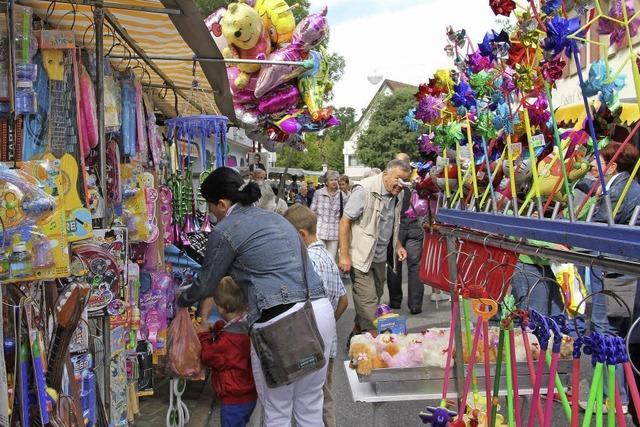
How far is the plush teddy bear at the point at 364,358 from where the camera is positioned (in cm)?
344

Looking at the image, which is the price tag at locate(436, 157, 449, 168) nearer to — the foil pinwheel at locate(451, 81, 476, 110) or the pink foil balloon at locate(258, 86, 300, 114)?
the foil pinwheel at locate(451, 81, 476, 110)

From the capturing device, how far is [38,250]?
2.35 meters

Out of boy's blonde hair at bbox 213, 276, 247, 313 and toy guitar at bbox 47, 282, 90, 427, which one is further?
boy's blonde hair at bbox 213, 276, 247, 313

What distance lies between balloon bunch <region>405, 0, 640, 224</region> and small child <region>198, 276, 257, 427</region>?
1.31 metres

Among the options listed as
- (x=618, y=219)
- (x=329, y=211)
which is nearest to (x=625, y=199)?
(x=618, y=219)

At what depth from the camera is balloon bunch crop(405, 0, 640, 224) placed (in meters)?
1.85

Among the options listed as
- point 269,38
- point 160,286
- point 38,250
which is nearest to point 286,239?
point 38,250

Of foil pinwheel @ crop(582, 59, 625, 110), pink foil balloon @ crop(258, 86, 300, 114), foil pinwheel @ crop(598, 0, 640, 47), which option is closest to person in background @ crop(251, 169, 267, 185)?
pink foil balloon @ crop(258, 86, 300, 114)

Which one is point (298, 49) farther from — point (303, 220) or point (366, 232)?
point (303, 220)

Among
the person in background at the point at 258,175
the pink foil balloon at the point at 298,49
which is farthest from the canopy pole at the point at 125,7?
the person in background at the point at 258,175

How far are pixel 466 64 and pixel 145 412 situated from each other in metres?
3.37

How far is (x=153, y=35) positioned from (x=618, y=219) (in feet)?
9.53

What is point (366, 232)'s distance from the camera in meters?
5.79

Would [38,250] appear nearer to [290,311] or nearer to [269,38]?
[290,311]
